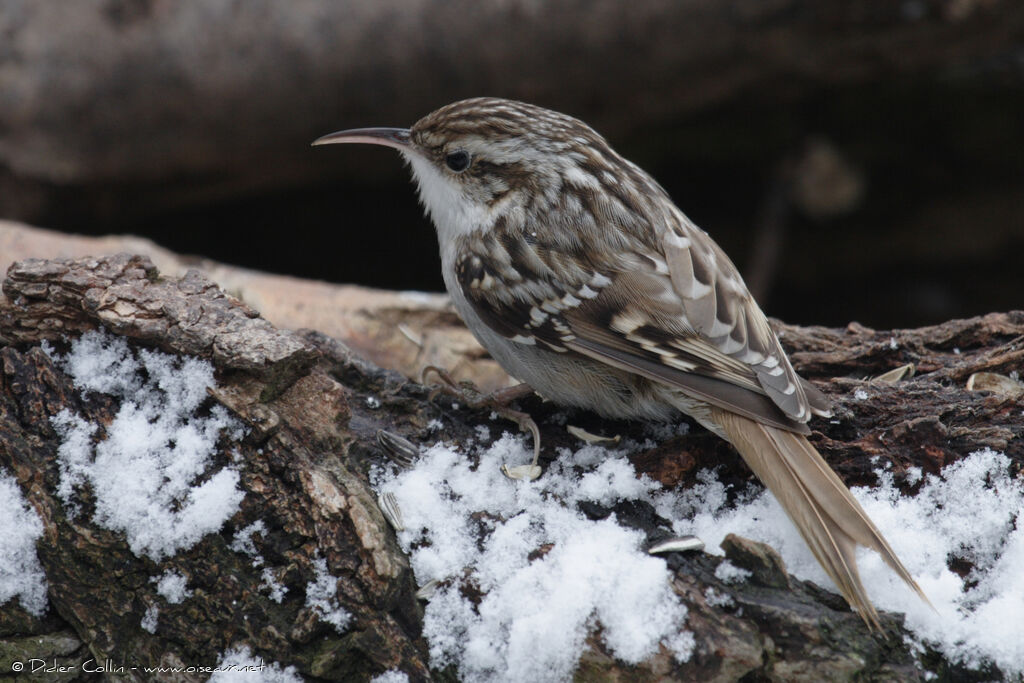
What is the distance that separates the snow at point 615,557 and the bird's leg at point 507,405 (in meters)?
0.03

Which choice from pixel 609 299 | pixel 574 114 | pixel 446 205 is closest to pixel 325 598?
pixel 609 299

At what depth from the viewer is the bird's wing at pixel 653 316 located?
7.02 feet

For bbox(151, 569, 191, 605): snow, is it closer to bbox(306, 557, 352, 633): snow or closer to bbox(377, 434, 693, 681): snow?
bbox(306, 557, 352, 633): snow

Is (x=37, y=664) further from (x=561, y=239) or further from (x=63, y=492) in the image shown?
(x=561, y=239)

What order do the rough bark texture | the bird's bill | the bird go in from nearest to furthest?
the rough bark texture
the bird
the bird's bill

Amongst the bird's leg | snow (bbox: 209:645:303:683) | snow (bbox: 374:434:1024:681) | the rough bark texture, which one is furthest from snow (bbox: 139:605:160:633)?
the bird's leg

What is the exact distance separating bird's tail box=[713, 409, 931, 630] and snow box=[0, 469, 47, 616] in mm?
1452

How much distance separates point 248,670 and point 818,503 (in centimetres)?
114

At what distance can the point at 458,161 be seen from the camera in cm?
266

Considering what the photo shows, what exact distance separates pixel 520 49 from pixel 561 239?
2.12 meters

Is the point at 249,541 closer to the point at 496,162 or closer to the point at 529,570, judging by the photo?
the point at 529,570

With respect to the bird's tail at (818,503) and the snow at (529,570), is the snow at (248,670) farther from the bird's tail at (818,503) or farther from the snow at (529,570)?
the bird's tail at (818,503)

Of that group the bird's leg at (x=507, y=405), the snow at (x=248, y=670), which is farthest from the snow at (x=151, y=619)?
the bird's leg at (x=507, y=405)

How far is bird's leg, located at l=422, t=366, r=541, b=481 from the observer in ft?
7.06
